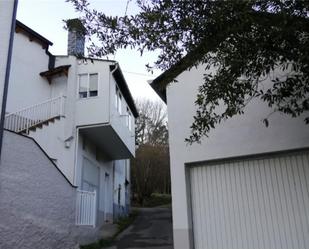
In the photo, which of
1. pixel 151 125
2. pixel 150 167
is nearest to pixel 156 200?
pixel 150 167

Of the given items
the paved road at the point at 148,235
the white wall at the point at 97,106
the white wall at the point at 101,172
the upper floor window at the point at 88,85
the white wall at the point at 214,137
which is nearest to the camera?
the white wall at the point at 214,137

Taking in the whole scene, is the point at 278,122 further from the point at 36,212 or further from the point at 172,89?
the point at 36,212

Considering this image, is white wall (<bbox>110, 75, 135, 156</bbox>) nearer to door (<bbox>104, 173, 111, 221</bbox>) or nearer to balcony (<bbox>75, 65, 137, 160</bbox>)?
balcony (<bbox>75, 65, 137, 160</bbox>)

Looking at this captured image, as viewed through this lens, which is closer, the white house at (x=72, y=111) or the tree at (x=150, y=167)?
the white house at (x=72, y=111)

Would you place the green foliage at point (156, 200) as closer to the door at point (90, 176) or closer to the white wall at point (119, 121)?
the white wall at point (119, 121)

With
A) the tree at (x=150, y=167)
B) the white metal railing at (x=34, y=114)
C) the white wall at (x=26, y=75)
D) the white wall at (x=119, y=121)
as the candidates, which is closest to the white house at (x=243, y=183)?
the white wall at (x=119, y=121)

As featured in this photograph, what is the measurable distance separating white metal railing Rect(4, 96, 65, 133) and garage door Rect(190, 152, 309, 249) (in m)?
8.21

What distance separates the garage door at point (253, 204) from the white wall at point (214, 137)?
0.29 m

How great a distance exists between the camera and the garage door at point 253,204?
304 inches

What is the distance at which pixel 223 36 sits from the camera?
547 centimetres

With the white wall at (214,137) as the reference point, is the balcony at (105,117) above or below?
above

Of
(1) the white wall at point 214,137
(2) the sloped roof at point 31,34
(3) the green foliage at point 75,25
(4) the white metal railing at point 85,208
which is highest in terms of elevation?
(2) the sloped roof at point 31,34

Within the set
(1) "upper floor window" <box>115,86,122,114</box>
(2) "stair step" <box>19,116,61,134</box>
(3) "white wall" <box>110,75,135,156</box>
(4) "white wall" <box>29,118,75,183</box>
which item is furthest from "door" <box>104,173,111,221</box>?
(2) "stair step" <box>19,116,61,134</box>

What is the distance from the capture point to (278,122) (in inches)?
325
